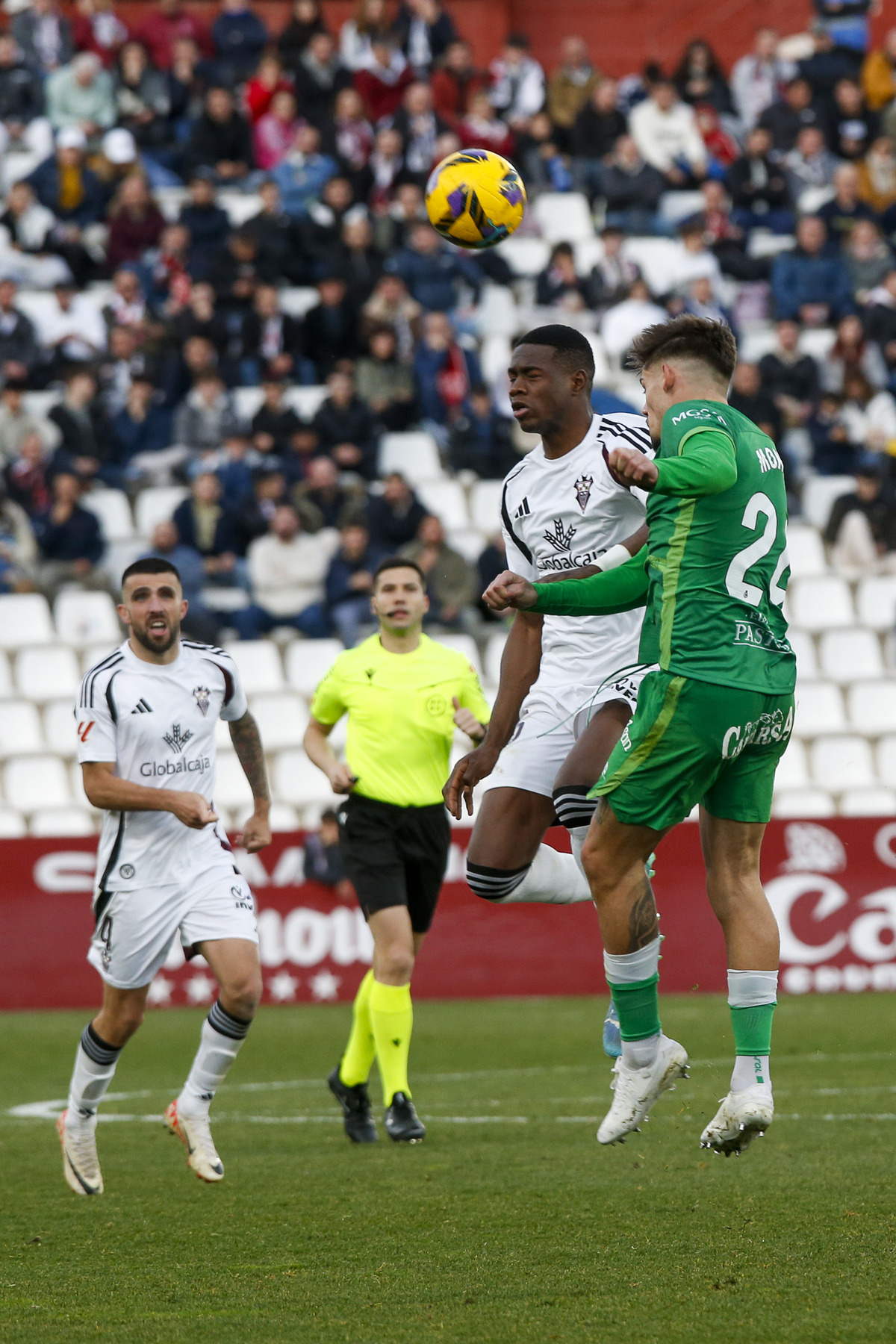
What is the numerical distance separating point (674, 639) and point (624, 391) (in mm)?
12197

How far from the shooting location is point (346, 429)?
16.3 m

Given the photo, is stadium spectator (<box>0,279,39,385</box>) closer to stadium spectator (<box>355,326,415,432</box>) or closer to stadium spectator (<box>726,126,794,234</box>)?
stadium spectator (<box>355,326,415,432</box>)

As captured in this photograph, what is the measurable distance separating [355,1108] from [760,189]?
14017 mm

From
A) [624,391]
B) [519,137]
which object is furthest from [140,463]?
[519,137]

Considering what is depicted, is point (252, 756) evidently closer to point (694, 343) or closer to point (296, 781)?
point (694, 343)

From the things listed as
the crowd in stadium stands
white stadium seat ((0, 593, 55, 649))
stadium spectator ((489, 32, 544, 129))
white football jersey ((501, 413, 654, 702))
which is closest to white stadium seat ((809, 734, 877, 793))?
the crowd in stadium stands

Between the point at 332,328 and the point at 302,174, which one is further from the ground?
the point at 302,174

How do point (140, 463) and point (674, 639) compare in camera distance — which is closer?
point (674, 639)

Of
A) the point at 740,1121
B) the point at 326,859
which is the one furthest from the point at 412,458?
the point at 740,1121

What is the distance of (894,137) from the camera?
2012 centimetres

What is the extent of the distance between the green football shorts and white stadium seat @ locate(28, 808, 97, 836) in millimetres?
9141

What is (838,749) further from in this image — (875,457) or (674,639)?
(674,639)

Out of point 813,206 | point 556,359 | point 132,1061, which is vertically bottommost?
point 132,1061

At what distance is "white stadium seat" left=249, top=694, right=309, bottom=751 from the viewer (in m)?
14.7
